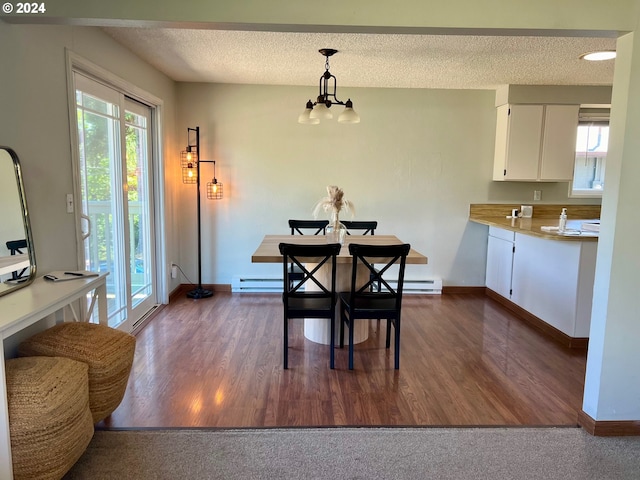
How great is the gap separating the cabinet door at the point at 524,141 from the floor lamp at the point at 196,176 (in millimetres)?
3288

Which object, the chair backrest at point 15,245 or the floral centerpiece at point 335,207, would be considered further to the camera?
the floral centerpiece at point 335,207

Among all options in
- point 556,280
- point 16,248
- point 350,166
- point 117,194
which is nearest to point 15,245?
point 16,248

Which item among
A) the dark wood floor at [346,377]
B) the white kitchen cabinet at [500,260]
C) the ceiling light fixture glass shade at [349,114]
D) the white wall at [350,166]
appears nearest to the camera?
the dark wood floor at [346,377]

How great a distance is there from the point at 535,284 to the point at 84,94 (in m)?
4.05

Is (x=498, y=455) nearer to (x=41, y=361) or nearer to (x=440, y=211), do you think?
(x=41, y=361)

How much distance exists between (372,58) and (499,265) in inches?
104

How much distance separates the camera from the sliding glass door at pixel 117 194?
2.93 m

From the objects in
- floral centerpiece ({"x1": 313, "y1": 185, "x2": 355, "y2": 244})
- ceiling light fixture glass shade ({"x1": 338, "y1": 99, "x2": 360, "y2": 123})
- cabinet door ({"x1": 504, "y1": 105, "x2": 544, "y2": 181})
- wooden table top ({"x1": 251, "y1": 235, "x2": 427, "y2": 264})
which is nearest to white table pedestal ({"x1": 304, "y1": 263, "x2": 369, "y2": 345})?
wooden table top ({"x1": 251, "y1": 235, "x2": 427, "y2": 264})

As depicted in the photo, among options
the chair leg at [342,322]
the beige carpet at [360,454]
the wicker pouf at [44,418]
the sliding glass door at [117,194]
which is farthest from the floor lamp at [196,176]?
the wicker pouf at [44,418]

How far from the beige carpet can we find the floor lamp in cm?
272

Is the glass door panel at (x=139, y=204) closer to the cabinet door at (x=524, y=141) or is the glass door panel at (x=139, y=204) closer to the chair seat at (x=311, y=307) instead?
the chair seat at (x=311, y=307)

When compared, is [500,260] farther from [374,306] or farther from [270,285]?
[270,285]

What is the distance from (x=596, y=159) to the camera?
5.08m

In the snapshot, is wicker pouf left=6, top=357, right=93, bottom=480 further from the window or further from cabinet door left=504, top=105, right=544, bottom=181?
the window
